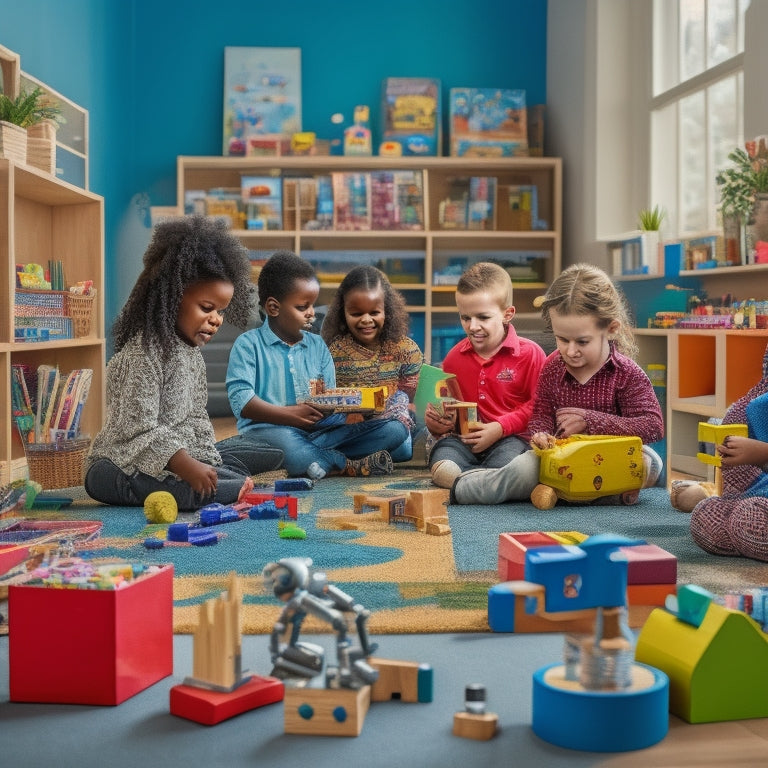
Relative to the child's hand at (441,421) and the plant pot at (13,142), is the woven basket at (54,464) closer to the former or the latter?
the plant pot at (13,142)

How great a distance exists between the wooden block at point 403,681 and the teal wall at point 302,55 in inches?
181

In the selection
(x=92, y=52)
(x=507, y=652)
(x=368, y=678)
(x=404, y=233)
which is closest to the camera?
(x=368, y=678)

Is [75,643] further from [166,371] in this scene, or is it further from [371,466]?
[371,466]

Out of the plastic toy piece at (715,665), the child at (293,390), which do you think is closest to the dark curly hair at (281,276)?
the child at (293,390)

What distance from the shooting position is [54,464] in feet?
8.91

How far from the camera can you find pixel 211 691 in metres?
1.09

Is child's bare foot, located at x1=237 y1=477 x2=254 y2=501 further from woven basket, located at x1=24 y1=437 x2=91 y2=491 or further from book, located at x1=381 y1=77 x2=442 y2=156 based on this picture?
book, located at x1=381 y1=77 x2=442 y2=156

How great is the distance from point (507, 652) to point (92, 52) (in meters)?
4.24

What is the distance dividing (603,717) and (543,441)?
1356 millimetres

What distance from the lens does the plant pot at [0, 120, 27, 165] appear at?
106 inches

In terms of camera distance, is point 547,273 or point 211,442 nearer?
point 211,442

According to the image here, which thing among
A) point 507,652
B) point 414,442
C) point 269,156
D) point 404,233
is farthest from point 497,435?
point 269,156

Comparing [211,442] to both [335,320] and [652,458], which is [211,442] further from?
[652,458]

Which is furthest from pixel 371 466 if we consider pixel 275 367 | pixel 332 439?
pixel 275 367
